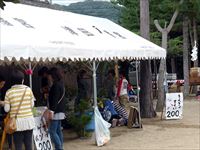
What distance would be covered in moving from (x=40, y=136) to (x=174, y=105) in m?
7.73

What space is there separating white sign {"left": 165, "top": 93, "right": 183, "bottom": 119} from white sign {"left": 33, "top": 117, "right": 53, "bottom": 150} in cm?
725

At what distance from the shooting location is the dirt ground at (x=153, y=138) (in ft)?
38.3

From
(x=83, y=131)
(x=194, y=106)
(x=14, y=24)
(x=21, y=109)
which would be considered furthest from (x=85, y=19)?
(x=194, y=106)

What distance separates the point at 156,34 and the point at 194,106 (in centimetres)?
1063

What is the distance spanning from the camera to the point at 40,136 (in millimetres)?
10133

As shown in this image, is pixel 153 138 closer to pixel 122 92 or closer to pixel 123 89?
pixel 122 92

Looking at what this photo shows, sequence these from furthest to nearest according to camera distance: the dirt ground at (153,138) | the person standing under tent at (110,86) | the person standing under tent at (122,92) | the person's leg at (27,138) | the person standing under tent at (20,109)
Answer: the person standing under tent at (110,86)
the person standing under tent at (122,92)
the dirt ground at (153,138)
the person's leg at (27,138)
the person standing under tent at (20,109)

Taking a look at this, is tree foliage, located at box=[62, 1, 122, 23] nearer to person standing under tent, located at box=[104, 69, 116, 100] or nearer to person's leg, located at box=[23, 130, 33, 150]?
person standing under tent, located at box=[104, 69, 116, 100]

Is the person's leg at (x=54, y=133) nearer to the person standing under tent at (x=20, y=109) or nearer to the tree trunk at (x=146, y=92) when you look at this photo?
the person standing under tent at (x=20, y=109)

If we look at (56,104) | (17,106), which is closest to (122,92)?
(56,104)

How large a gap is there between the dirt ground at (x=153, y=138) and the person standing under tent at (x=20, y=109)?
332 centimetres

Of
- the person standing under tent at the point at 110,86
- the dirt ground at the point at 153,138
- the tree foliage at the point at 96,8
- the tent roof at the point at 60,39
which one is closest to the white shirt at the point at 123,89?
the person standing under tent at the point at 110,86

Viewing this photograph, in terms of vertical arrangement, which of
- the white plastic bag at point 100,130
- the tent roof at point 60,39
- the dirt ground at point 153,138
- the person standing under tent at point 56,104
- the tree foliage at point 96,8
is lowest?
the dirt ground at point 153,138

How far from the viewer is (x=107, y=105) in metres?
15.0
